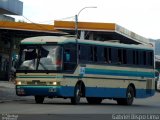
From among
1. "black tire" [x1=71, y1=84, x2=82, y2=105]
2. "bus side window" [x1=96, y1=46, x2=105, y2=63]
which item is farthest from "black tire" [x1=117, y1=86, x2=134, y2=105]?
"black tire" [x1=71, y1=84, x2=82, y2=105]

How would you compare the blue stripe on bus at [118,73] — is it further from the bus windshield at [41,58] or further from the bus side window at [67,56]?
the bus windshield at [41,58]

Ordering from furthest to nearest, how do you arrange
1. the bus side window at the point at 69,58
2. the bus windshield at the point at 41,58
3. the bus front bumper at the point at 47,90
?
1. the bus side window at the point at 69,58
2. the bus windshield at the point at 41,58
3. the bus front bumper at the point at 47,90

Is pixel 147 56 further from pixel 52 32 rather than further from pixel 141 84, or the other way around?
pixel 52 32

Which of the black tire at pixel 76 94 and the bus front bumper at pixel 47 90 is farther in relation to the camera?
the black tire at pixel 76 94

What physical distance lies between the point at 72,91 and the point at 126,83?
4.78 m

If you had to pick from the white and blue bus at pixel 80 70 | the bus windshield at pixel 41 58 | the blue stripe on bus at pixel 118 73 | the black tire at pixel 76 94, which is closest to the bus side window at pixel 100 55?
the white and blue bus at pixel 80 70

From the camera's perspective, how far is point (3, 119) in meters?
16.0

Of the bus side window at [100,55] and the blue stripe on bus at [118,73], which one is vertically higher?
the bus side window at [100,55]

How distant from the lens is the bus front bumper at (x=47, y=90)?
→ 2622cm

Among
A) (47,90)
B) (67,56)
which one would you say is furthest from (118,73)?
(47,90)

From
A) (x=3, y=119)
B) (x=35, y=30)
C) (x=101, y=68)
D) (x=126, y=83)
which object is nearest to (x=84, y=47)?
(x=101, y=68)

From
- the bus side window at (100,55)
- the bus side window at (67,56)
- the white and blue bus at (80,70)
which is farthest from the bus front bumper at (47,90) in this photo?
the bus side window at (100,55)

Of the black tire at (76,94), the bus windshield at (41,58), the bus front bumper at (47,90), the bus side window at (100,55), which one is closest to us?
the bus front bumper at (47,90)

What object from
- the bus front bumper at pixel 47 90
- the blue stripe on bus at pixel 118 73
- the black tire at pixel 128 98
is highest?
the blue stripe on bus at pixel 118 73
